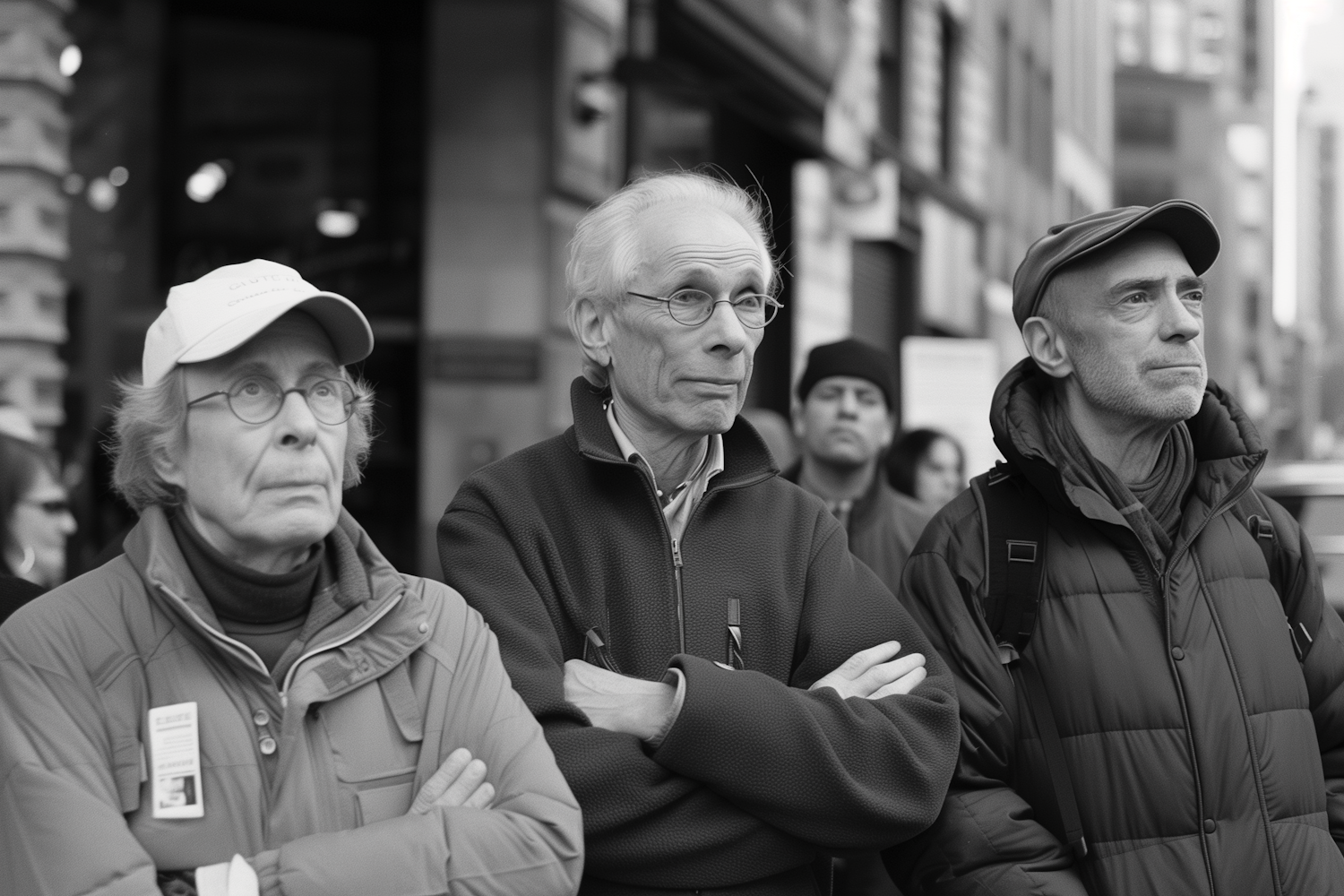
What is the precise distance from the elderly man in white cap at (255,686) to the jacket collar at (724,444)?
0.47 m

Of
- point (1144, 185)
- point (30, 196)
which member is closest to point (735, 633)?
point (30, 196)

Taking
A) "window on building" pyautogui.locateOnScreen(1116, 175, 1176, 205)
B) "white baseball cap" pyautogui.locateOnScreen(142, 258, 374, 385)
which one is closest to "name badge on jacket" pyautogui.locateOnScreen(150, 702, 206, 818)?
"white baseball cap" pyautogui.locateOnScreen(142, 258, 374, 385)

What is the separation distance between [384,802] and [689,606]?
69cm

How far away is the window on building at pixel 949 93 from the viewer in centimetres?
2264

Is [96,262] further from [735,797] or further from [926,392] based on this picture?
[735,797]

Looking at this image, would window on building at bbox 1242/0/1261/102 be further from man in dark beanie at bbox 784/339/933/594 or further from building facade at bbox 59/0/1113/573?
man in dark beanie at bbox 784/339/933/594

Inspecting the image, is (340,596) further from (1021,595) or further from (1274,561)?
(1274,561)

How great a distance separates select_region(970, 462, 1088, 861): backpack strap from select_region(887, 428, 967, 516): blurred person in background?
4170 millimetres

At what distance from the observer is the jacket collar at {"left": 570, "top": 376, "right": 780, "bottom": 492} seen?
121 inches

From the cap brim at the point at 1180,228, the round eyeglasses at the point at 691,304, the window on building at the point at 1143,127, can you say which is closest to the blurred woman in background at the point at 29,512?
the round eyeglasses at the point at 691,304

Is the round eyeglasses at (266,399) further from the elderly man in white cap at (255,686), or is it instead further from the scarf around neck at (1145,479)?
the scarf around neck at (1145,479)

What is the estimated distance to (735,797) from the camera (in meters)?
2.73

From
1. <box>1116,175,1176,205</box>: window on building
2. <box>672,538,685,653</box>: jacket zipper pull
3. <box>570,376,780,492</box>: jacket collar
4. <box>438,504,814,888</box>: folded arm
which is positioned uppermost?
<box>1116,175,1176,205</box>: window on building

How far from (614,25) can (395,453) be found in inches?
136
